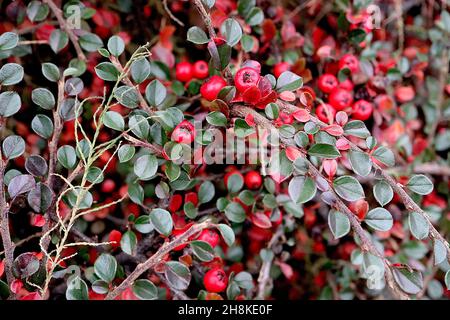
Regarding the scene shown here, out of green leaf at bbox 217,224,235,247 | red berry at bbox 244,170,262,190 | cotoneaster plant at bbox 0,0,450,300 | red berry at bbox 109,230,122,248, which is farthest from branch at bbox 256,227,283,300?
red berry at bbox 109,230,122,248

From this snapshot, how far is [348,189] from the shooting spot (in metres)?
0.98

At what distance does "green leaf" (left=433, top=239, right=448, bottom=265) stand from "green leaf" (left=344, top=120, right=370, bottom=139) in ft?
0.79

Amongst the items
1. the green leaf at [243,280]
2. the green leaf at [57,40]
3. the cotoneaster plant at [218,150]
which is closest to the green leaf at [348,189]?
the cotoneaster plant at [218,150]

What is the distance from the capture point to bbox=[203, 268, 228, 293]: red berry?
3.64 feet

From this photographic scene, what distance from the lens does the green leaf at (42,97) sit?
3.44 ft

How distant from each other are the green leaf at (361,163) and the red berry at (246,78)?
0.23 meters

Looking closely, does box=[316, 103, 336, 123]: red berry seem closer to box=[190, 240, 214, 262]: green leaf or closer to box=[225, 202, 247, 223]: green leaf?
box=[225, 202, 247, 223]: green leaf

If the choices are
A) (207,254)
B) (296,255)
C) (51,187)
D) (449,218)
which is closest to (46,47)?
(51,187)

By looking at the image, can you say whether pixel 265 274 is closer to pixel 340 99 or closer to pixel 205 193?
pixel 205 193

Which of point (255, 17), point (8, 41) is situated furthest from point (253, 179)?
Result: point (8, 41)

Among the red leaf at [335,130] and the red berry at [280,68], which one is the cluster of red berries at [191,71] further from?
the red leaf at [335,130]

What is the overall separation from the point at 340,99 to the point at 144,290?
63cm

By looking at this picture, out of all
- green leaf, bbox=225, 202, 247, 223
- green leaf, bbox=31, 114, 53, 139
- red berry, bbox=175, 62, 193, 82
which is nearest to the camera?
green leaf, bbox=31, 114, 53, 139

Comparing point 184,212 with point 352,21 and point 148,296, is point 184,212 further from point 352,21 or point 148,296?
point 352,21
